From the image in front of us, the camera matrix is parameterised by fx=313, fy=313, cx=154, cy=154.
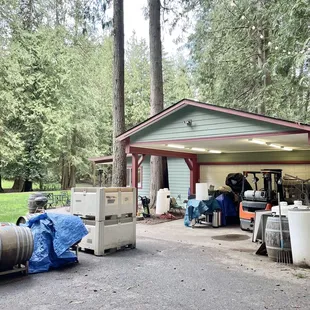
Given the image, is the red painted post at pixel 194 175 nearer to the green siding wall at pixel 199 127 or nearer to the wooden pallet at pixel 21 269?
the green siding wall at pixel 199 127

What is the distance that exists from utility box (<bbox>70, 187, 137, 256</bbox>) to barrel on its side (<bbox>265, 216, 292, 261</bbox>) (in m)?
2.65

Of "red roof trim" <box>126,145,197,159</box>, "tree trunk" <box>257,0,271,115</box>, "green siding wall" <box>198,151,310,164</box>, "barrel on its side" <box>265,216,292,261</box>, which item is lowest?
"barrel on its side" <box>265,216,292,261</box>

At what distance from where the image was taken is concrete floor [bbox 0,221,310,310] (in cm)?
363

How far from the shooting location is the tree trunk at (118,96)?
407 inches

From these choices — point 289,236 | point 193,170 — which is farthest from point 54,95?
point 289,236

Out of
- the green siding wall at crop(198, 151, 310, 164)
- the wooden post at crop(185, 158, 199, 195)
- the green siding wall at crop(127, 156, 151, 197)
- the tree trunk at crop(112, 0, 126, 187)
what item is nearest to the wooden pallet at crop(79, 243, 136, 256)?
the tree trunk at crop(112, 0, 126, 187)

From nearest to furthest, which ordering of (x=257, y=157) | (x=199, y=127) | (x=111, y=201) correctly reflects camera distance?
(x=111, y=201)
(x=199, y=127)
(x=257, y=157)

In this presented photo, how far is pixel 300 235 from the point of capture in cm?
497

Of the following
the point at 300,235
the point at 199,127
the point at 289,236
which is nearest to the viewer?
the point at 300,235

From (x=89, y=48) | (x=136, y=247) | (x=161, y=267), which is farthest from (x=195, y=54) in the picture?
(x=161, y=267)

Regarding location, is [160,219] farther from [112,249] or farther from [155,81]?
[155,81]

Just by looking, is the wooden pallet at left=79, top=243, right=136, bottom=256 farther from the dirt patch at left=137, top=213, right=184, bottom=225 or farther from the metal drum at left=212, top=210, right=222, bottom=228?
the metal drum at left=212, top=210, right=222, bottom=228

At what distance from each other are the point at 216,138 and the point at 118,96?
13.3 ft

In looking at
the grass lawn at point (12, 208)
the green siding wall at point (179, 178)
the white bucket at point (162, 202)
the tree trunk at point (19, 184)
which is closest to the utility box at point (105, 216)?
the white bucket at point (162, 202)
